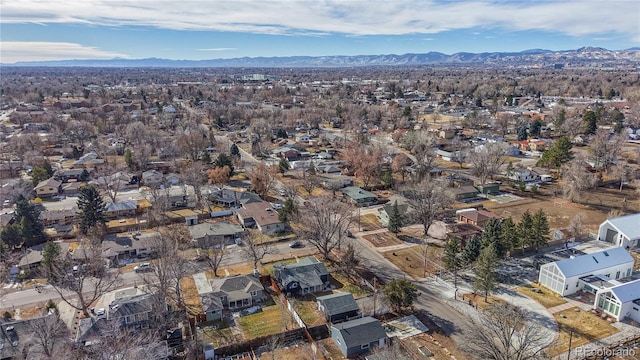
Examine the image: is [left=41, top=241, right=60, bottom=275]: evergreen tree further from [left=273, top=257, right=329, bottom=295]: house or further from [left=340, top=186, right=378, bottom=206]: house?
[left=340, top=186, right=378, bottom=206]: house

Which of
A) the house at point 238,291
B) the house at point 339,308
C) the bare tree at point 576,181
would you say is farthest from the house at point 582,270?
the house at point 238,291

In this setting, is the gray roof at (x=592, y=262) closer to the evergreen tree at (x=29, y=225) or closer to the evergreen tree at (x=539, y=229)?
the evergreen tree at (x=539, y=229)

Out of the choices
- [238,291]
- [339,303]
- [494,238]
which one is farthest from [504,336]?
[238,291]

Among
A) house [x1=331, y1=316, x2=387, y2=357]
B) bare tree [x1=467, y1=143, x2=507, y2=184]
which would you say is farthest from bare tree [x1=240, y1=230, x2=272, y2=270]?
bare tree [x1=467, y1=143, x2=507, y2=184]

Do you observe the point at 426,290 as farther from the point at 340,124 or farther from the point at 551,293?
the point at 340,124

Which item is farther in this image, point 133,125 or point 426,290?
point 133,125

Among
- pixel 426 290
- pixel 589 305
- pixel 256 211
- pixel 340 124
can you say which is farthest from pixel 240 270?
pixel 340 124

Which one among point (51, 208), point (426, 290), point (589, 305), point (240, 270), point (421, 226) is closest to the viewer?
point (589, 305)
